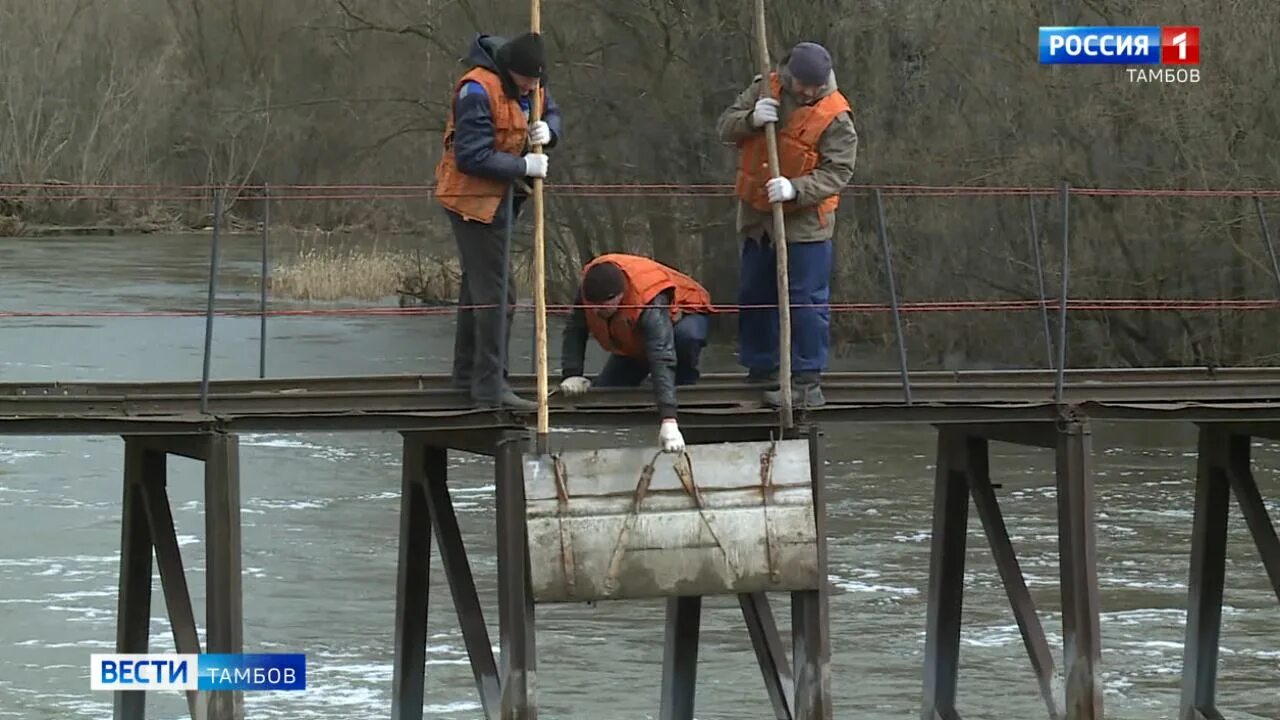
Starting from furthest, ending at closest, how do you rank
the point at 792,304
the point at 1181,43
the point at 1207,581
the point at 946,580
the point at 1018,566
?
the point at 1181,43 < the point at 1207,581 < the point at 946,580 < the point at 1018,566 < the point at 792,304

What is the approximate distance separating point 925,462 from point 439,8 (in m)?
13.7

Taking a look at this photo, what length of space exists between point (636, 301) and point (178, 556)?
3348mm

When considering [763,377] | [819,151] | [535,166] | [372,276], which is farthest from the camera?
[372,276]

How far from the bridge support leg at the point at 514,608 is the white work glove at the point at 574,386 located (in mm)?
444

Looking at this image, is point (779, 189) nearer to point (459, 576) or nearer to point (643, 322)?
point (643, 322)

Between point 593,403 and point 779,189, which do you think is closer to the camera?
point 779,189

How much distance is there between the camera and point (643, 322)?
1034 centimetres

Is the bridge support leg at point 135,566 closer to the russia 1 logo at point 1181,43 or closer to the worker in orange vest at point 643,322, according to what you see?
the worker in orange vest at point 643,322

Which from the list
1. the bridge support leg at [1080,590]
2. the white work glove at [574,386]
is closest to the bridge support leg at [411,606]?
the white work glove at [574,386]

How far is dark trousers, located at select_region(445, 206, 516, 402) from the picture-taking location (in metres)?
10.4

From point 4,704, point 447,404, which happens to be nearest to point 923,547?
point 4,704

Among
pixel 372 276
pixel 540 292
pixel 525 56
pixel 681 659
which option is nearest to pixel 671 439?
pixel 540 292

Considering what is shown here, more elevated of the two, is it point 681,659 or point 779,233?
point 779,233

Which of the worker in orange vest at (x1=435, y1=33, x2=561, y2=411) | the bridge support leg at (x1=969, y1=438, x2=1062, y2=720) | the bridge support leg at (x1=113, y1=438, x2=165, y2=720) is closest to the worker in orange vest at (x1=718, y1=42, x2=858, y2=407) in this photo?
the worker in orange vest at (x1=435, y1=33, x2=561, y2=411)
